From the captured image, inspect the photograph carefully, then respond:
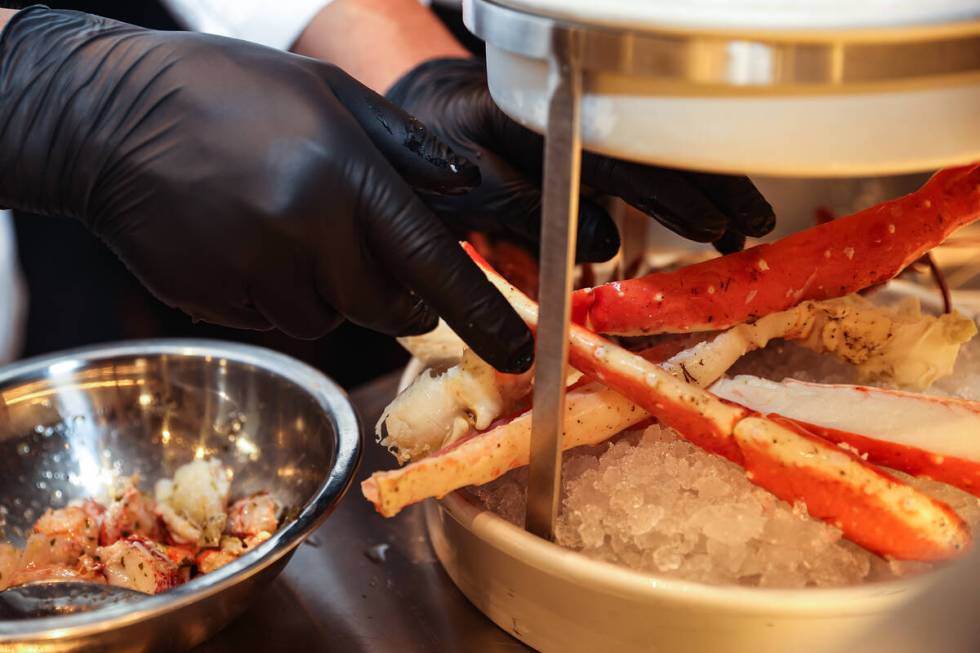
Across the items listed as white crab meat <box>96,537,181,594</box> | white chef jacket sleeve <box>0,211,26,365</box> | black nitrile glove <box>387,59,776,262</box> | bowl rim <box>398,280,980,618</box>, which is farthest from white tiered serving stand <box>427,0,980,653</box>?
white chef jacket sleeve <box>0,211,26,365</box>

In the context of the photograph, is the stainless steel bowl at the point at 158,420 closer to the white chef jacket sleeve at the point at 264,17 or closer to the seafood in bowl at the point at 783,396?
the seafood in bowl at the point at 783,396

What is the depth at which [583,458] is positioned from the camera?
88 centimetres

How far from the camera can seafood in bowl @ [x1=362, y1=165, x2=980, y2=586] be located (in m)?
0.76

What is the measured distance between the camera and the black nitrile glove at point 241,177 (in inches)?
28.9

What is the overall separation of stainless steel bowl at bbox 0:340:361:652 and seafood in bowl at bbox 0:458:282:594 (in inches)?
1.3

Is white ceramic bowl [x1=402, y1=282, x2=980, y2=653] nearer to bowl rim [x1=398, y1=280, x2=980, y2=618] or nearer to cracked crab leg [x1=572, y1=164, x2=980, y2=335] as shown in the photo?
bowl rim [x1=398, y1=280, x2=980, y2=618]

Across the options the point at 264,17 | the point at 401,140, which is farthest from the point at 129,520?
the point at 264,17

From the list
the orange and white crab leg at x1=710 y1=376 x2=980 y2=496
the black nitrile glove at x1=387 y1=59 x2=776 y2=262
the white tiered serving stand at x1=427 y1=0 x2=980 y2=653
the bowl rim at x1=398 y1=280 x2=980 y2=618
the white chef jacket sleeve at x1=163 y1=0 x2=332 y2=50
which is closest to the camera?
the white tiered serving stand at x1=427 y1=0 x2=980 y2=653

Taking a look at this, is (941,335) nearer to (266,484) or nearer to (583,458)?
(583,458)

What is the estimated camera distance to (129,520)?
0.98m

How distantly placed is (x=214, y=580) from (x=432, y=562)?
0.90 ft

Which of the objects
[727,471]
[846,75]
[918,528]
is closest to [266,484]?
[727,471]

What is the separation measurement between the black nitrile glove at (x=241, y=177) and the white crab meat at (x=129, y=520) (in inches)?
10.9

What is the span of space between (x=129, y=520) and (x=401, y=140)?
1.64ft
